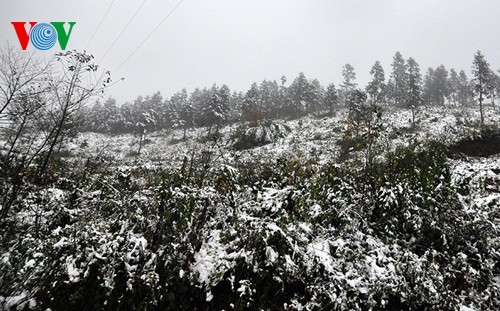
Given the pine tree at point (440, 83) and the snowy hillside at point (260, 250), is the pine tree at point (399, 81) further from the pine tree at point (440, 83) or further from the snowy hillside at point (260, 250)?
the snowy hillside at point (260, 250)

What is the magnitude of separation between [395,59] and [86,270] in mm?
71168

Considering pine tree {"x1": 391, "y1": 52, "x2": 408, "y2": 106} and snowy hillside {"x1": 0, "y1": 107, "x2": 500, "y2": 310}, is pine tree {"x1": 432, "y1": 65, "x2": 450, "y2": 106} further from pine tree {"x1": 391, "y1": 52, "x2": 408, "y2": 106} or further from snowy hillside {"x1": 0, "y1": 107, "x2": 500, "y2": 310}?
snowy hillside {"x1": 0, "y1": 107, "x2": 500, "y2": 310}

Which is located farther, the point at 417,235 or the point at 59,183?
the point at 59,183

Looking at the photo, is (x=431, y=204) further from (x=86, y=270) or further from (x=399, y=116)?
(x=399, y=116)

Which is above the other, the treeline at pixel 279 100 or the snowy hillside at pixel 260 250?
the treeline at pixel 279 100

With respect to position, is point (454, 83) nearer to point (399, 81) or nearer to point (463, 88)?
point (463, 88)

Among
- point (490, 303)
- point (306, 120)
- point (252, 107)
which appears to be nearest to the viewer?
point (490, 303)

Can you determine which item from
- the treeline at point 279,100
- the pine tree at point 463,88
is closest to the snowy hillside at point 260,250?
the treeline at point 279,100

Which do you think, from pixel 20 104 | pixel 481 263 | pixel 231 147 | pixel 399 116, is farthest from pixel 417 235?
pixel 399 116

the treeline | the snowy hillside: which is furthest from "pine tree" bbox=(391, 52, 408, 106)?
the snowy hillside

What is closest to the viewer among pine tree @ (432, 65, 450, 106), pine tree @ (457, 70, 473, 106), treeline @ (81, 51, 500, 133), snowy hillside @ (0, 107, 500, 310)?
snowy hillside @ (0, 107, 500, 310)

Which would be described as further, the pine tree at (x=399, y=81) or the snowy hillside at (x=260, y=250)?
the pine tree at (x=399, y=81)

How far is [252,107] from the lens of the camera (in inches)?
1921

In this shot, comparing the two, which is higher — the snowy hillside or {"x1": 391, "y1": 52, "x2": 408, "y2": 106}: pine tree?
{"x1": 391, "y1": 52, "x2": 408, "y2": 106}: pine tree
